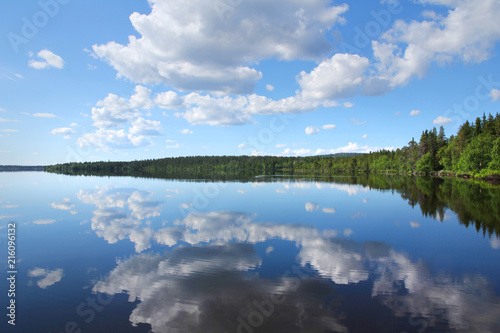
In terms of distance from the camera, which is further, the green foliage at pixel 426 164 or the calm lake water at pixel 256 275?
the green foliage at pixel 426 164

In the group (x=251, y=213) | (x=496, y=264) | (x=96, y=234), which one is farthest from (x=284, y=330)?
(x=251, y=213)

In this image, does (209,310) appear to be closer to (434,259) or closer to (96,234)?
(434,259)

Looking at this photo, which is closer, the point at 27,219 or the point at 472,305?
the point at 472,305

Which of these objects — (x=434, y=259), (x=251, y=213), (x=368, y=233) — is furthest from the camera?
(x=251, y=213)

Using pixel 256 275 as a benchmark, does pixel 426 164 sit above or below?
above

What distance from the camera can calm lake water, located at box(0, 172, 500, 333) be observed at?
8133mm

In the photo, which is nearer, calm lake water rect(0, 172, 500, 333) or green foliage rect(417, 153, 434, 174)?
calm lake water rect(0, 172, 500, 333)

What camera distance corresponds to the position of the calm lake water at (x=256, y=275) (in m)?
8.13

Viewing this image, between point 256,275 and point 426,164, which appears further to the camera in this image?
point 426,164

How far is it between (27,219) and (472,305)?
29.5 m

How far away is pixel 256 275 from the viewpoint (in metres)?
11.2

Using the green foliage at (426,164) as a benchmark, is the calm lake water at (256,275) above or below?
below

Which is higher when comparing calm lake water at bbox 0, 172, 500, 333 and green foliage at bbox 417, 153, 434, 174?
green foliage at bbox 417, 153, 434, 174

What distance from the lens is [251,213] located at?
2497cm
